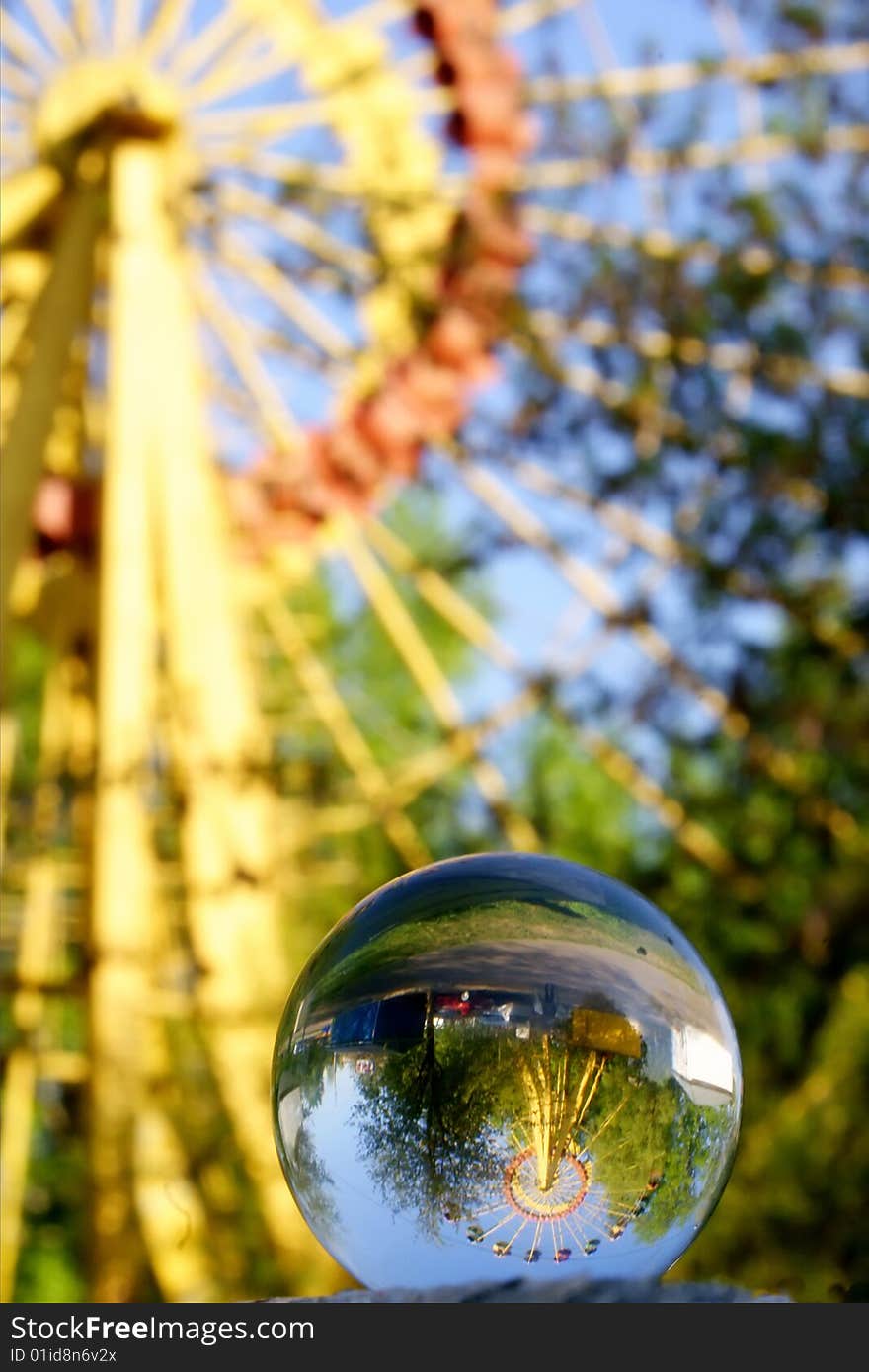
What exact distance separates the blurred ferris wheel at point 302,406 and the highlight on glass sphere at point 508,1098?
4.75 metres

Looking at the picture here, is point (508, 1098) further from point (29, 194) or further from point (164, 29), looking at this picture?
point (164, 29)

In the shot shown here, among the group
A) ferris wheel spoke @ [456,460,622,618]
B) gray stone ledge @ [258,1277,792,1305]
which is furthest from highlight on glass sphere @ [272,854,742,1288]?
ferris wheel spoke @ [456,460,622,618]

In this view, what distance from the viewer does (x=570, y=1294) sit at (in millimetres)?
1584

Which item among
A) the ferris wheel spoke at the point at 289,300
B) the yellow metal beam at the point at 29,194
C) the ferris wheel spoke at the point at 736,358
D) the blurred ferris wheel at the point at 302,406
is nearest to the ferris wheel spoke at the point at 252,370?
the blurred ferris wheel at the point at 302,406

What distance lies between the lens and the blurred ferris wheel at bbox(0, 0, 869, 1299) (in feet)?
22.3

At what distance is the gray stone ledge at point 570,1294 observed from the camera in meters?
1.58

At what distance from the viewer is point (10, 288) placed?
26.9ft

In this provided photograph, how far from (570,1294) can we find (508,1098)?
21cm

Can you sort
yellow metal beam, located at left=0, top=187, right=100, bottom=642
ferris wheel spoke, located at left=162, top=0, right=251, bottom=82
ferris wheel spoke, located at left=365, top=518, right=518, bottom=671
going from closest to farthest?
yellow metal beam, located at left=0, top=187, right=100, bottom=642 < ferris wheel spoke, located at left=162, top=0, right=251, bottom=82 < ferris wheel spoke, located at left=365, top=518, right=518, bottom=671

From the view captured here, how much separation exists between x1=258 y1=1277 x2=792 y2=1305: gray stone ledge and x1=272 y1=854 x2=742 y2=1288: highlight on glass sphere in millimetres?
54

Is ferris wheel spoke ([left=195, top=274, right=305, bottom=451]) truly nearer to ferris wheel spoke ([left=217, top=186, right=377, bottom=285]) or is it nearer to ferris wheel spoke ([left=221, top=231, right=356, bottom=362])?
ferris wheel spoke ([left=221, top=231, right=356, bottom=362])

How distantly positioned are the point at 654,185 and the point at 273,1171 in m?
4.09
